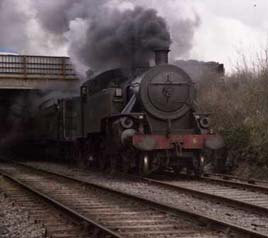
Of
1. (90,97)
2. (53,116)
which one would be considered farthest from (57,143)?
(90,97)

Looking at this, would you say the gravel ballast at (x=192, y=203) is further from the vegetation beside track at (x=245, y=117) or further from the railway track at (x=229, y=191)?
the vegetation beside track at (x=245, y=117)

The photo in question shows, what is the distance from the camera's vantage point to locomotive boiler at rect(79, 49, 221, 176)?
1390 centimetres

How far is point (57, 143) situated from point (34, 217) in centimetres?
1421

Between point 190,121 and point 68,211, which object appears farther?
point 190,121

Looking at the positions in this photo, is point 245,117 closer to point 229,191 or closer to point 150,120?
point 150,120

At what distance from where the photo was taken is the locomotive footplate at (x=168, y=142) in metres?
13.4

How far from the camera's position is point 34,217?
28.0ft

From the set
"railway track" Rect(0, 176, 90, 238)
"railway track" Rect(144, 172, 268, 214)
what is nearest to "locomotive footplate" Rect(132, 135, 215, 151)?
"railway track" Rect(144, 172, 268, 214)

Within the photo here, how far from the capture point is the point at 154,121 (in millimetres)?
14422

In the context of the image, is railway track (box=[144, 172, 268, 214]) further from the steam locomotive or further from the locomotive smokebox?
the locomotive smokebox

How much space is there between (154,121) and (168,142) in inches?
32.2

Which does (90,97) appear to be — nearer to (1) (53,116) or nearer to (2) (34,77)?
(1) (53,116)

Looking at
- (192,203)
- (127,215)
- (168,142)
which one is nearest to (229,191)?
(192,203)

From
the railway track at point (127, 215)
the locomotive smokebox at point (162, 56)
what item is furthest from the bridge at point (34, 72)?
the railway track at point (127, 215)
